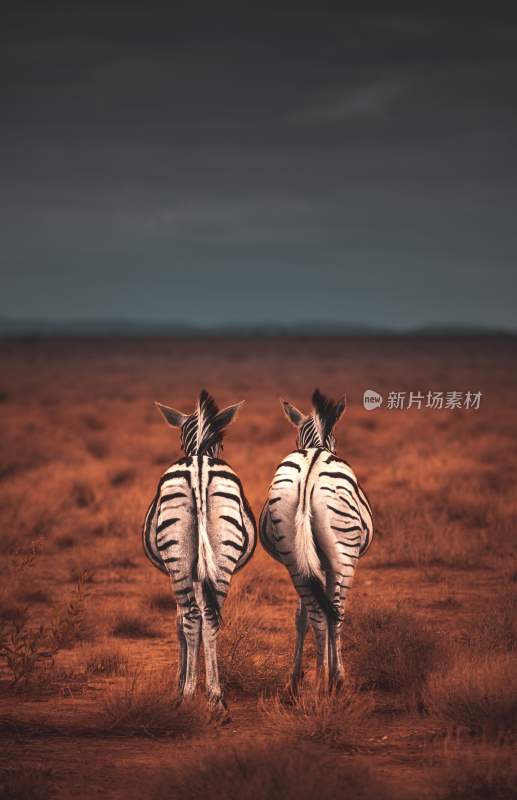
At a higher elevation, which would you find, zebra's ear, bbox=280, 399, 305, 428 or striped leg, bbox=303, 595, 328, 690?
zebra's ear, bbox=280, 399, 305, 428

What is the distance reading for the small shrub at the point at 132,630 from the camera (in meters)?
8.73

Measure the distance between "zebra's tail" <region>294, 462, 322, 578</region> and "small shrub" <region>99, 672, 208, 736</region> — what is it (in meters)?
1.11

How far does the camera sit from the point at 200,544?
19.6 feet

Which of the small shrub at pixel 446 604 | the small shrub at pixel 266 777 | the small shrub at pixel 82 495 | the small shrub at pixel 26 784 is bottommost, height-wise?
the small shrub at pixel 26 784

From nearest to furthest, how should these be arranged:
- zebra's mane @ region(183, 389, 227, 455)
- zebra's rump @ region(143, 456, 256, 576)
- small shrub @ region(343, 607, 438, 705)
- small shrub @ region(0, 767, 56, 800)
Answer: small shrub @ region(0, 767, 56, 800) < zebra's rump @ region(143, 456, 256, 576) < zebra's mane @ region(183, 389, 227, 455) < small shrub @ region(343, 607, 438, 705)

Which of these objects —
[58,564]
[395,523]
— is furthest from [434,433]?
[58,564]

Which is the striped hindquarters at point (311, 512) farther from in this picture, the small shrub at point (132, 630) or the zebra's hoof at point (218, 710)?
the small shrub at point (132, 630)

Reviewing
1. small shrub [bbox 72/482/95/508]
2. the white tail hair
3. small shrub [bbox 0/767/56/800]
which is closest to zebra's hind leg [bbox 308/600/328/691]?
the white tail hair

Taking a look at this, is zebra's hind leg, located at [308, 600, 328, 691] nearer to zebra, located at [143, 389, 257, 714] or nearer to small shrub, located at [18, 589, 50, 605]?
zebra, located at [143, 389, 257, 714]

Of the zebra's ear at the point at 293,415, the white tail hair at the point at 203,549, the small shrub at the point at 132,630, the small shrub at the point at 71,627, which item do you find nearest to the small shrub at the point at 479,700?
the white tail hair at the point at 203,549

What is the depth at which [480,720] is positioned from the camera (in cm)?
583

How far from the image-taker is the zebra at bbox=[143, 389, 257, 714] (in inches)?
234

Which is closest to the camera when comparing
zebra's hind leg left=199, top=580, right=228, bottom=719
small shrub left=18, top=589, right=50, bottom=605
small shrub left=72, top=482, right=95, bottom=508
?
zebra's hind leg left=199, top=580, right=228, bottom=719

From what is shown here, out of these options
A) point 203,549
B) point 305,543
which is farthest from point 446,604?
point 203,549
